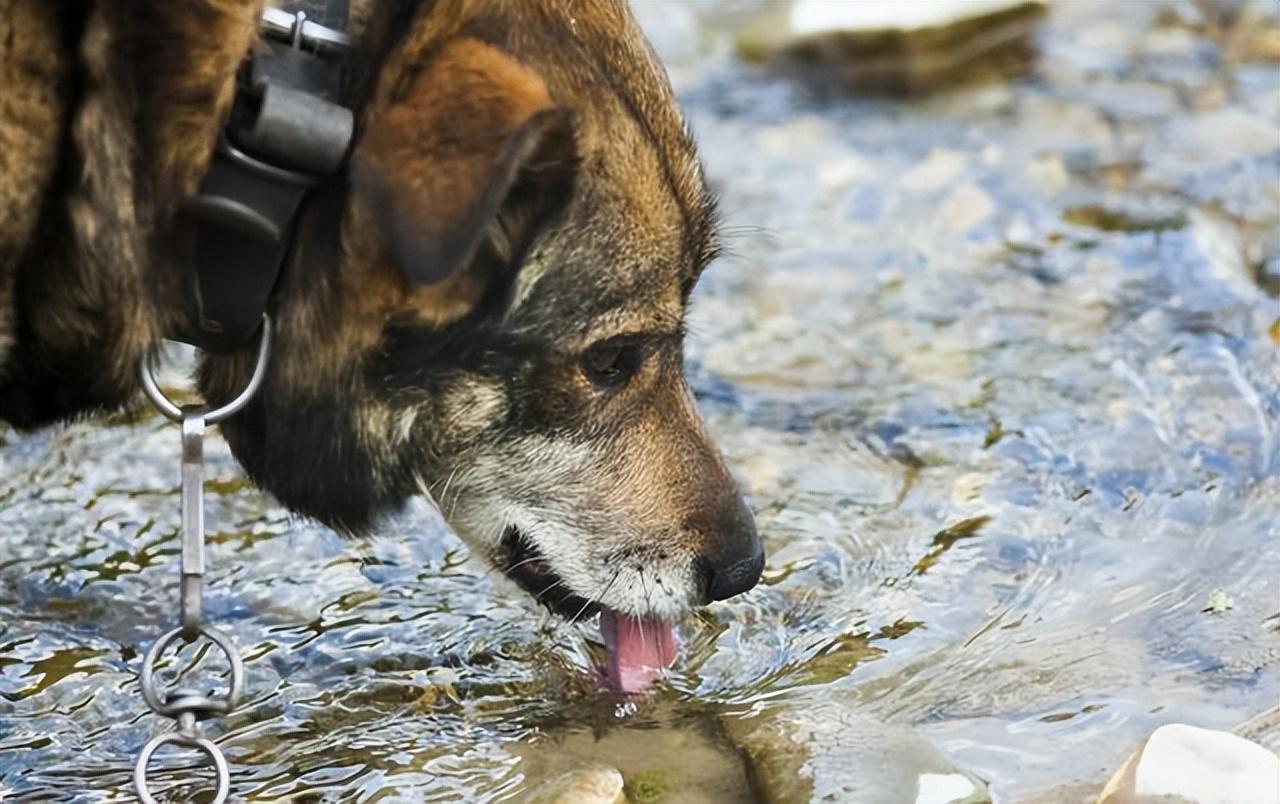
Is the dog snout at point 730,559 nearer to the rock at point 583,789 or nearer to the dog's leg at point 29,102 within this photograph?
the rock at point 583,789

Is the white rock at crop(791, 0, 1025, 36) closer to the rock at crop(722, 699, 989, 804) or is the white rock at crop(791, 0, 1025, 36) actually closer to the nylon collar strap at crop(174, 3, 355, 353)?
the rock at crop(722, 699, 989, 804)

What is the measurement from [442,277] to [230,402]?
58cm

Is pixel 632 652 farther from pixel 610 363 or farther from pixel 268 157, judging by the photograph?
pixel 268 157

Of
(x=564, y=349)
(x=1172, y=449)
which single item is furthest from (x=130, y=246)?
(x=1172, y=449)

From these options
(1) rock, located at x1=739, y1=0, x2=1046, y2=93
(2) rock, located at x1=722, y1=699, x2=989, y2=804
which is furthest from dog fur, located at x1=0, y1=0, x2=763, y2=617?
(1) rock, located at x1=739, y1=0, x2=1046, y2=93

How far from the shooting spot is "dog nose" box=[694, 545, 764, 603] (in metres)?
3.70

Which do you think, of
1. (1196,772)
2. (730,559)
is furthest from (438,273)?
(1196,772)

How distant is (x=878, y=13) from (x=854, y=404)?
8.07 feet

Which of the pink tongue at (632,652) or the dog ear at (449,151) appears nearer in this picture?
the dog ear at (449,151)

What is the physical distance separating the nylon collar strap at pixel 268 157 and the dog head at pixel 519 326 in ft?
0.22

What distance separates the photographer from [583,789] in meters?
3.46

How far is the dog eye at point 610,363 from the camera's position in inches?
137

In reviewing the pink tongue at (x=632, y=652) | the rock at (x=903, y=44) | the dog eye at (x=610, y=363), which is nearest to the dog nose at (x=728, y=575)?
the pink tongue at (x=632, y=652)

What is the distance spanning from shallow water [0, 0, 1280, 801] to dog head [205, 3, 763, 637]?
0.27 m
